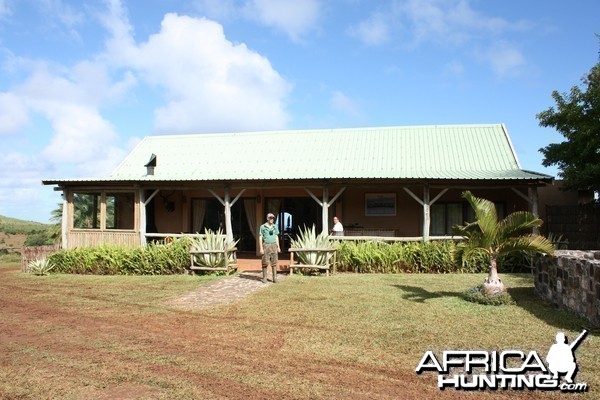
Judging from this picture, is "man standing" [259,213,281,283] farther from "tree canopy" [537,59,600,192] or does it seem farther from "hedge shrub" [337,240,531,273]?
"tree canopy" [537,59,600,192]

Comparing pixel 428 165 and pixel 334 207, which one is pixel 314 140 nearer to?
pixel 334 207

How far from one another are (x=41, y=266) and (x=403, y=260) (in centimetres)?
1074

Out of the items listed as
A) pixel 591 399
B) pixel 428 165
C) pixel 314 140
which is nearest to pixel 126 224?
pixel 314 140

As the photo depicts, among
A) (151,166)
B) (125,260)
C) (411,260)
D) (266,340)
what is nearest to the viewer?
(266,340)

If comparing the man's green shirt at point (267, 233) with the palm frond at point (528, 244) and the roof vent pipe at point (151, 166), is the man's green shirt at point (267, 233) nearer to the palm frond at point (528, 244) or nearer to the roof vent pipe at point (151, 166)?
the palm frond at point (528, 244)

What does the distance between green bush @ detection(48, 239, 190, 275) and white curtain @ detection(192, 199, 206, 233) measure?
4.52m

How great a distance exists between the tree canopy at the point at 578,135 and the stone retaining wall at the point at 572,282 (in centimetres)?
569

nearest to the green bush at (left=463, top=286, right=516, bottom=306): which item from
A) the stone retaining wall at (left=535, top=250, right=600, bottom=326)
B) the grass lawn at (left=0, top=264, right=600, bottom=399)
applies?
the grass lawn at (left=0, top=264, right=600, bottom=399)

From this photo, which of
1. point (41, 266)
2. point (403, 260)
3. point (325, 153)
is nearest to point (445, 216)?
point (403, 260)

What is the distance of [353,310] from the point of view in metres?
8.12

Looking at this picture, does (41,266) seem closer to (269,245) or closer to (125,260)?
(125,260)

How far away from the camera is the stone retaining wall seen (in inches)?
262

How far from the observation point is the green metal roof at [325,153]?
16469mm

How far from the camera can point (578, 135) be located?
45.6ft
